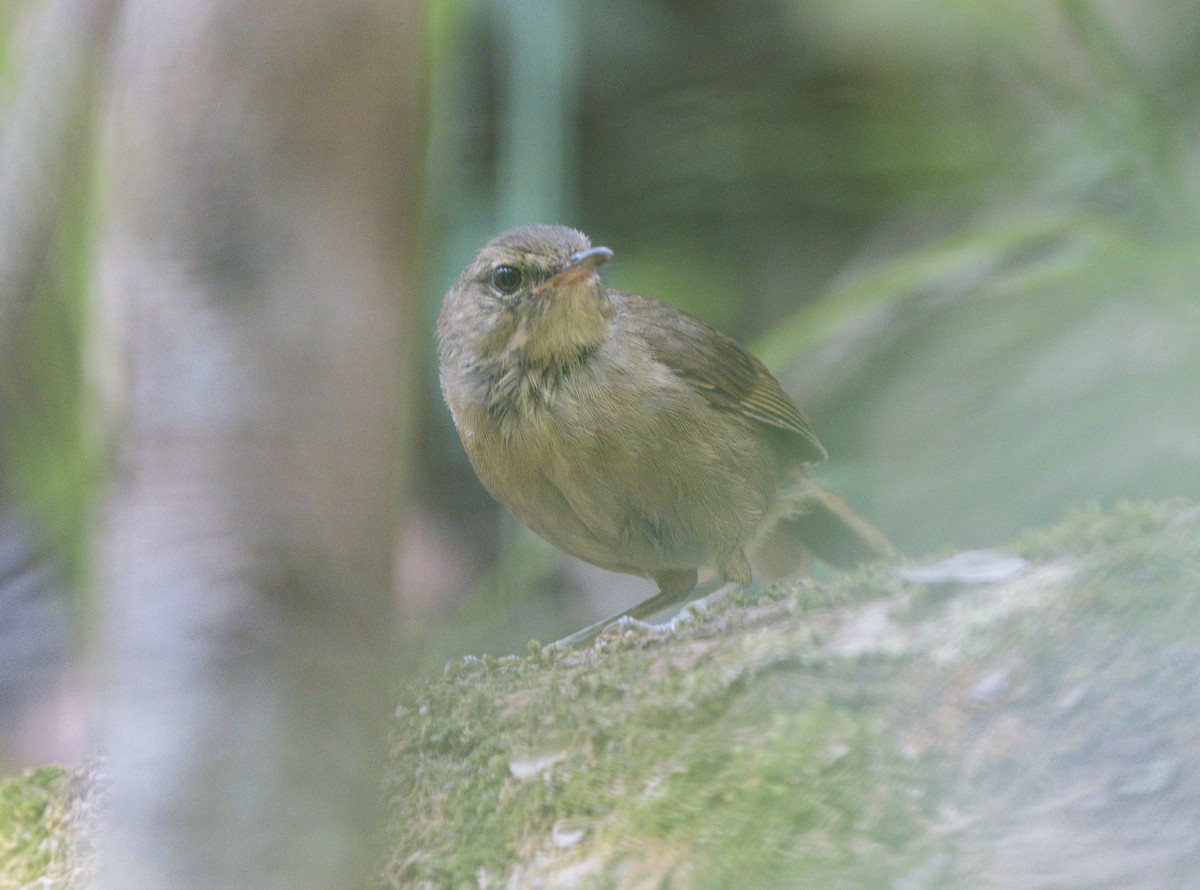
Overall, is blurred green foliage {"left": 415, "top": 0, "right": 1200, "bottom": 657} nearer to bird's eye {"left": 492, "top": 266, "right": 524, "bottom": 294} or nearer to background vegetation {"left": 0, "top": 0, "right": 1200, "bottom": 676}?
background vegetation {"left": 0, "top": 0, "right": 1200, "bottom": 676}

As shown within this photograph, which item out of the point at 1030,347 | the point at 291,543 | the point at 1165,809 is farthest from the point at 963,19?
the point at 291,543

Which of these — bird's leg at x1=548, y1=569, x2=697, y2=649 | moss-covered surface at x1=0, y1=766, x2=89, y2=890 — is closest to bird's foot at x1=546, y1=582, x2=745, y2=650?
bird's leg at x1=548, y1=569, x2=697, y2=649

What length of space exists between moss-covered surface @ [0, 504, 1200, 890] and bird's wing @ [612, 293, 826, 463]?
1008 millimetres

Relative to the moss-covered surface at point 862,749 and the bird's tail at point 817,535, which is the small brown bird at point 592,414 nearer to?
the bird's tail at point 817,535

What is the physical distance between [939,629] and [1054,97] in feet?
8.29

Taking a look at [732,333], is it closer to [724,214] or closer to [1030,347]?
[724,214]

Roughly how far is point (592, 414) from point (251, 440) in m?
1.54

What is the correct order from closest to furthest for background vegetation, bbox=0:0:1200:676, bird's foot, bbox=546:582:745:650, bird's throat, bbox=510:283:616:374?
bird's foot, bbox=546:582:745:650 < background vegetation, bbox=0:0:1200:676 < bird's throat, bbox=510:283:616:374

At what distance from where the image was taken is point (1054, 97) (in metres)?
3.79

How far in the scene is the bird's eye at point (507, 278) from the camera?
2.98m

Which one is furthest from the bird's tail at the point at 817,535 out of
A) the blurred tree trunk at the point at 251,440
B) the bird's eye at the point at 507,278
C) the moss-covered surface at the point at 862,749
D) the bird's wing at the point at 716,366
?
the blurred tree trunk at the point at 251,440

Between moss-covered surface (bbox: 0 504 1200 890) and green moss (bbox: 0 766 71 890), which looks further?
green moss (bbox: 0 766 71 890)

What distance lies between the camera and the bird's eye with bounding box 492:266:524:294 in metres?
2.98

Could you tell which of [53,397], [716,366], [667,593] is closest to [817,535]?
[667,593]
